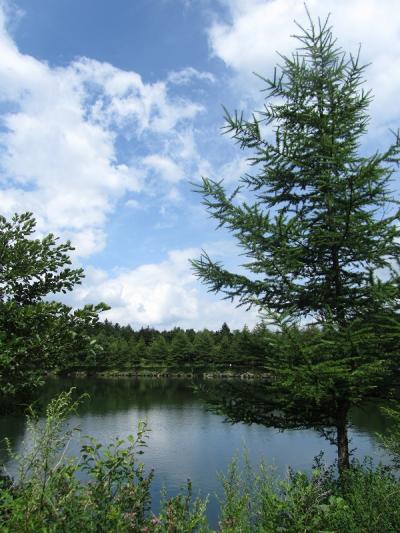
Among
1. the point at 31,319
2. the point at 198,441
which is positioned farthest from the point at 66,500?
the point at 198,441

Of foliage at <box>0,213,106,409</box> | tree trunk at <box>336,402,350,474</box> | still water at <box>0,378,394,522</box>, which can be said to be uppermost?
foliage at <box>0,213,106,409</box>

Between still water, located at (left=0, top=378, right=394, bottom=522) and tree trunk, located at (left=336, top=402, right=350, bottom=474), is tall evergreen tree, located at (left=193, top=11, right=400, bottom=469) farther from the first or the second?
still water, located at (left=0, top=378, right=394, bottom=522)

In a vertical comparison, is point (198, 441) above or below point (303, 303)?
below

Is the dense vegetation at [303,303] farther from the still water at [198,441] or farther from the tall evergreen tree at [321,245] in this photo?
the still water at [198,441]

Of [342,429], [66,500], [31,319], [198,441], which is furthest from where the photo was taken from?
[198,441]

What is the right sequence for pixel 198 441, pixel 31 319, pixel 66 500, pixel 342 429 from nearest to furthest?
1. pixel 66 500
2. pixel 31 319
3. pixel 342 429
4. pixel 198 441

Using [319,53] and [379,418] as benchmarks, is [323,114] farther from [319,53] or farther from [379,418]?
[379,418]

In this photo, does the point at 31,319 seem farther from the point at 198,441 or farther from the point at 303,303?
the point at 198,441

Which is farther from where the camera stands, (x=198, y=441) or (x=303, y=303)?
(x=198, y=441)

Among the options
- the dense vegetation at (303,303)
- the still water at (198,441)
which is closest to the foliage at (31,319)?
the dense vegetation at (303,303)

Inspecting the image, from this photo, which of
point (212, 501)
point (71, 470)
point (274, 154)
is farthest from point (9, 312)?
point (212, 501)

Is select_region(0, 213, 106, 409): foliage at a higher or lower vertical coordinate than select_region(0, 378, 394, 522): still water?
higher

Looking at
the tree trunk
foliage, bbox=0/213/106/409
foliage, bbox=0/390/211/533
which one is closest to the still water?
the tree trunk

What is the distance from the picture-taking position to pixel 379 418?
116 feet
